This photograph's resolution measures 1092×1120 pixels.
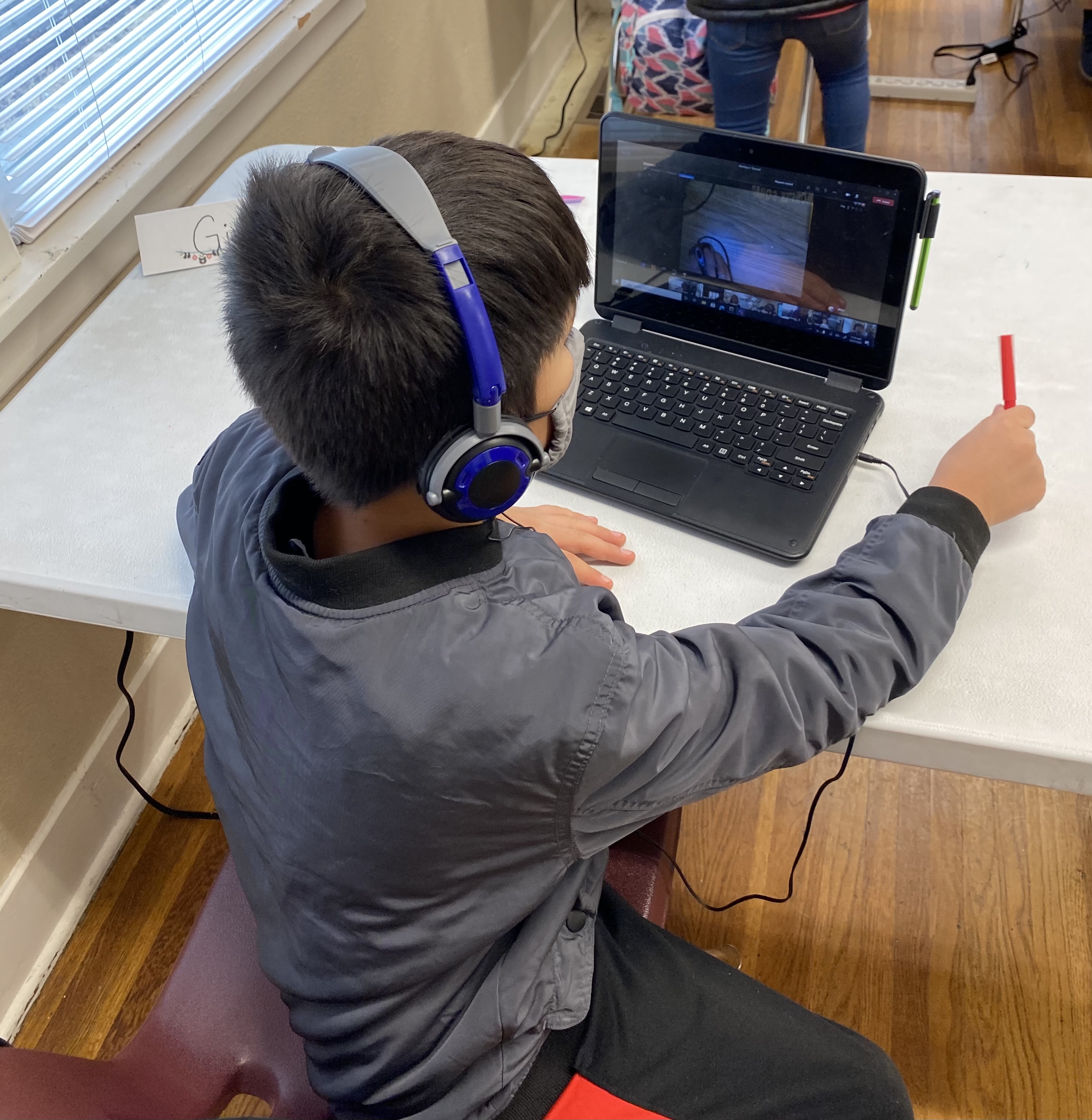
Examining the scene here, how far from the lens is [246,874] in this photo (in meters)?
0.70

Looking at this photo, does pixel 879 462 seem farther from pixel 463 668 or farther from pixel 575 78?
pixel 575 78

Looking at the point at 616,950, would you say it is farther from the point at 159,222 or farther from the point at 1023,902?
the point at 159,222

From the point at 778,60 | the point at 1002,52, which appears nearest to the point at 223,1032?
the point at 778,60

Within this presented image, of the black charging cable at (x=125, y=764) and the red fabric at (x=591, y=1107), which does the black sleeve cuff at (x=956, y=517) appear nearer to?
the red fabric at (x=591, y=1107)

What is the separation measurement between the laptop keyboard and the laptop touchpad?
0.02 m

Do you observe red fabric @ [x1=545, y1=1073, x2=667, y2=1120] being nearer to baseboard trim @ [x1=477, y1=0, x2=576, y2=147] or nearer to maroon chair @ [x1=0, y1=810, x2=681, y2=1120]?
maroon chair @ [x1=0, y1=810, x2=681, y2=1120]

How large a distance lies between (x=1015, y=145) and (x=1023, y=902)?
2183mm

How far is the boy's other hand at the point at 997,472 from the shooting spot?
75 centimetres

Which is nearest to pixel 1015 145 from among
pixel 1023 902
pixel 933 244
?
pixel 933 244

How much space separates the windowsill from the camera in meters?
1.08

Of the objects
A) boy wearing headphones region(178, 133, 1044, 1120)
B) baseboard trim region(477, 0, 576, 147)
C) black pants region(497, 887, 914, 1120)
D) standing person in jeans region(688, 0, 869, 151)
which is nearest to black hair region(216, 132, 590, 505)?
boy wearing headphones region(178, 133, 1044, 1120)

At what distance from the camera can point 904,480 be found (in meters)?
0.83

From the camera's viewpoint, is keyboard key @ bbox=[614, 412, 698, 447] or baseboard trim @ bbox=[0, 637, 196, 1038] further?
baseboard trim @ bbox=[0, 637, 196, 1038]

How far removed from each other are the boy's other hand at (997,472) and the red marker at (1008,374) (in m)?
0.05
